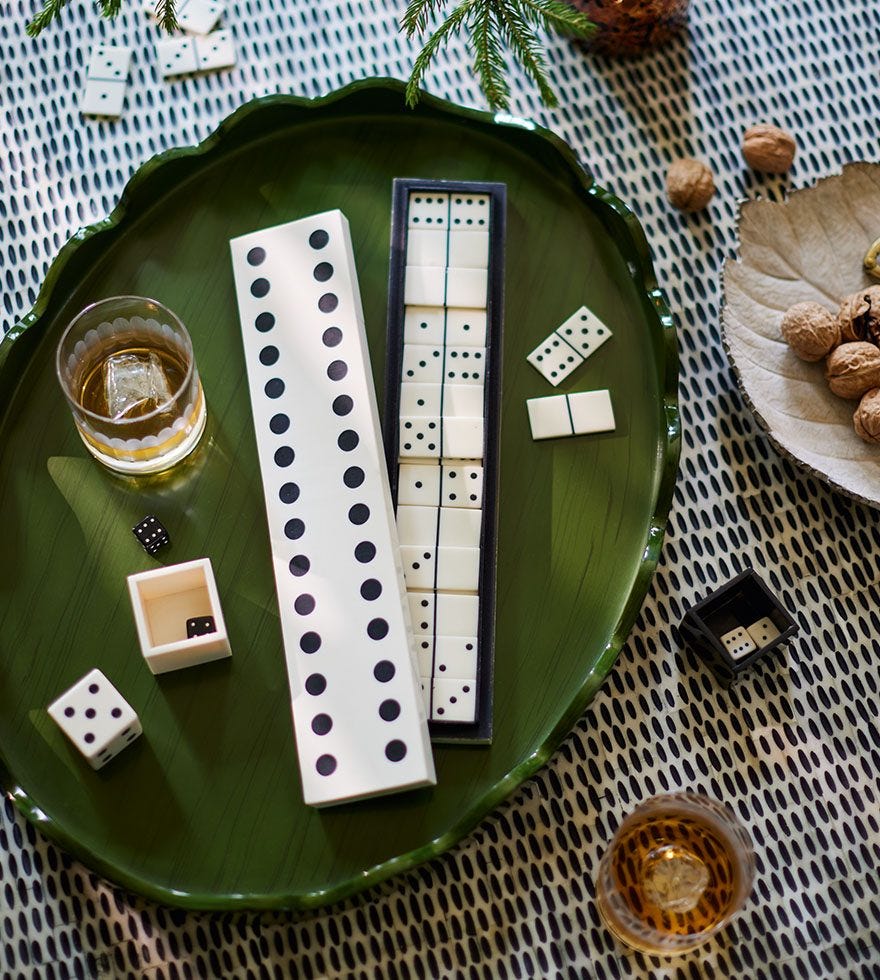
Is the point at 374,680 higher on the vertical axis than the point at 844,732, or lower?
higher

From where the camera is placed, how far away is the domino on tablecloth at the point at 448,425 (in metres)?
1.20

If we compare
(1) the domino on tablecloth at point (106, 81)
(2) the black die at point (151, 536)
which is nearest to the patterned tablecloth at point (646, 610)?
(1) the domino on tablecloth at point (106, 81)

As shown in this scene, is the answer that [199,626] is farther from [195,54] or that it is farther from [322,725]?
[195,54]

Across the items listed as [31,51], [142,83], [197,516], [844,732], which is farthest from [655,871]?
[31,51]

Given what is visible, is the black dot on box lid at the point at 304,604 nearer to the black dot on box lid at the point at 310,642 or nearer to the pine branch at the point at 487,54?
the black dot on box lid at the point at 310,642

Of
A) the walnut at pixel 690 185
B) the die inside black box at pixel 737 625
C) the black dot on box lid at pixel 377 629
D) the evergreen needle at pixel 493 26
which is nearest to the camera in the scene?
the evergreen needle at pixel 493 26

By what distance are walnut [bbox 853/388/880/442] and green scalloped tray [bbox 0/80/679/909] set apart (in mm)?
232

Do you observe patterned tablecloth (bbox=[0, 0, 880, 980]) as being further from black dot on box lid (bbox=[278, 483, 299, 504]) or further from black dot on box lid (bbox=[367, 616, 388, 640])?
black dot on box lid (bbox=[278, 483, 299, 504])

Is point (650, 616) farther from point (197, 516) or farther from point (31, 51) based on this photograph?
point (31, 51)

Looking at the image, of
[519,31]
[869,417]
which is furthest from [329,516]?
[869,417]

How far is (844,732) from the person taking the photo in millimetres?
1318

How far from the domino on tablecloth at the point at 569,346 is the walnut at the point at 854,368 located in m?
0.28

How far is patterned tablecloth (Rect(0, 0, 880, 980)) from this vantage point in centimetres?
123

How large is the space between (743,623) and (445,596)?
0.37m
